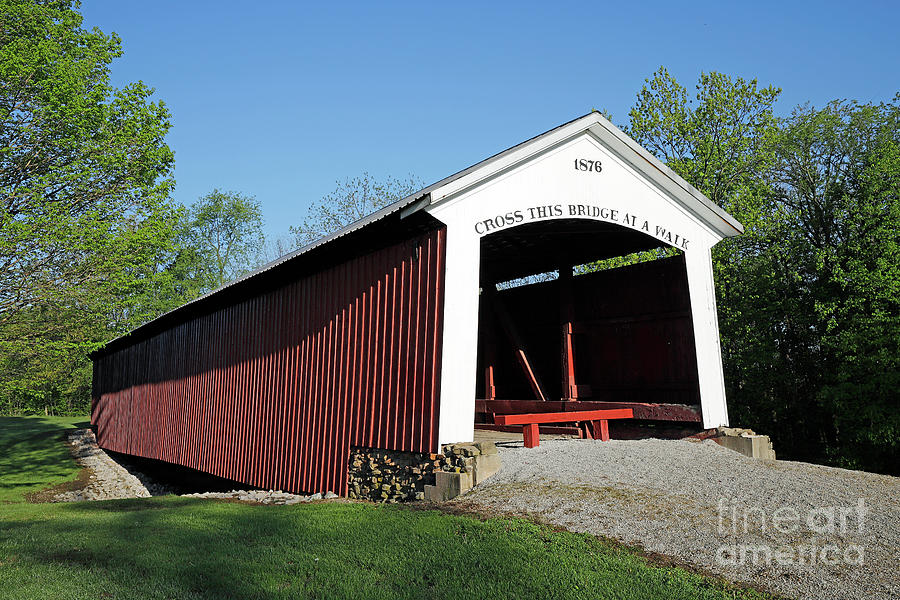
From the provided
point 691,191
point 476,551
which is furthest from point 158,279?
point 476,551

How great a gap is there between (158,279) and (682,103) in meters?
19.4

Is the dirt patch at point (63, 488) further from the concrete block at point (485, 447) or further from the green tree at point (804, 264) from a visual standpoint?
the green tree at point (804, 264)

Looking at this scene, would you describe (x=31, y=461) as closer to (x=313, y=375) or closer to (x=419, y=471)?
(x=313, y=375)

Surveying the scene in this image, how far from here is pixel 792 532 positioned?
18.1 feet

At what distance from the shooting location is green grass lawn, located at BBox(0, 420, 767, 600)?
15.0 ft

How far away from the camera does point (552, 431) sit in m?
12.7

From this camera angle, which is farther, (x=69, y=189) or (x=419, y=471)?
(x=69, y=189)

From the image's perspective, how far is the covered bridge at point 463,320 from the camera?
8.64 m

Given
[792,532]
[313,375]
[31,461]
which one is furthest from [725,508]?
[31,461]

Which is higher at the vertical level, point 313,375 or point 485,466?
point 313,375

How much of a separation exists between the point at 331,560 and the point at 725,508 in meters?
3.58

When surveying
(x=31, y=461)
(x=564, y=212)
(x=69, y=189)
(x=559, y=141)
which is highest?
(x=69, y=189)

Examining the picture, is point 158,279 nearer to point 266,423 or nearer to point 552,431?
point 266,423

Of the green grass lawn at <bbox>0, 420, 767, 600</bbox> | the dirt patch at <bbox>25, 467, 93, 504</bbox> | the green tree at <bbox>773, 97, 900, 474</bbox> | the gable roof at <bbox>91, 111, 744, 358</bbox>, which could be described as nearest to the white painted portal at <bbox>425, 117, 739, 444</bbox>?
the gable roof at <bbox>91, 111, 744, 358</bbox>
